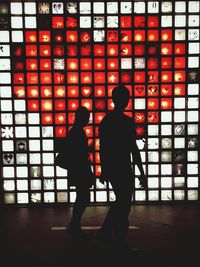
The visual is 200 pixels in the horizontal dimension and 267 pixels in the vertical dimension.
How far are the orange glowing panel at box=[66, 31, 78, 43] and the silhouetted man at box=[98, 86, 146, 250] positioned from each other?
201 cm

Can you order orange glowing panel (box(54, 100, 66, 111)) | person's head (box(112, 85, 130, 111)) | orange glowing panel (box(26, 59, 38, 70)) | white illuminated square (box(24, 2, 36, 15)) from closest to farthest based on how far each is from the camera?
person's head (box(112, 85, 130, 111)), white illuminated square (box(24, 2, 36, 15)), orange glowing panel (box(26, 59, 38, 70)), orange glowing panel (box(54, 100, 66, 111))

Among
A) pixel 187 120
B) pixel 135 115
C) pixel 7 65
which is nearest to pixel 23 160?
pixel 7 65

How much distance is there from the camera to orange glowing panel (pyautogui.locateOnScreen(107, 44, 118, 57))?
5730 mm

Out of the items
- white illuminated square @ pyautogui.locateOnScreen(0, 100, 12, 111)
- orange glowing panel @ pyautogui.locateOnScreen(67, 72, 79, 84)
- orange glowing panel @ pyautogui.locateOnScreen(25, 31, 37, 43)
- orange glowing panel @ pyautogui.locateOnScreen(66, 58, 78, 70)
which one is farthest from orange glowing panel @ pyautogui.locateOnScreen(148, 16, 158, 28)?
white illuminated square @ pyautogui.locateOnScreen(0, 100, 12, 111)

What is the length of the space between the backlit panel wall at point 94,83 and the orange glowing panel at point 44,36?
16 mm

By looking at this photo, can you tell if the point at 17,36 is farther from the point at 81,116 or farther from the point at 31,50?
the point at 81,116

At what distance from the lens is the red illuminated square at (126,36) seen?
571 centimetres

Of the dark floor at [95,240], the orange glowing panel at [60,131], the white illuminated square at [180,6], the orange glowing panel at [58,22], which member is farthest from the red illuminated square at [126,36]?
the dark floor at [95,240]

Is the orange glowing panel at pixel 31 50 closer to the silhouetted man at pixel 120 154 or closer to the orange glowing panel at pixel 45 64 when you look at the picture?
the orange glowing panel at pixel 45 64

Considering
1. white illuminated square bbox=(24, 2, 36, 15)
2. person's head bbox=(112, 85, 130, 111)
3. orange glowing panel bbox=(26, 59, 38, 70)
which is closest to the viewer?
person's head bbox=(112, 85, 130, 111)

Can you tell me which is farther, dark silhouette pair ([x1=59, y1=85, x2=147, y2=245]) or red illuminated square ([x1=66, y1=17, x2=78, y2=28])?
red illuminated square ([x1=66, y1=17, x2=78, y2=28])

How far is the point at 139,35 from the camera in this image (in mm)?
5723

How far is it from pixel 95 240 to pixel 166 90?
2616 mm

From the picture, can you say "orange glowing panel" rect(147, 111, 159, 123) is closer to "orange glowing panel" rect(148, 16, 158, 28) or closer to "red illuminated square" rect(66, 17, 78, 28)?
"orange glowing panel" rect(148, 16, 158, 28)
